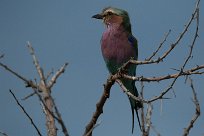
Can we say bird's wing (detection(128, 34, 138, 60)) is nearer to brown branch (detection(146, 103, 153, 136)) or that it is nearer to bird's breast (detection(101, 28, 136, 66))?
bird's breast (detection(101, 28, 136, 66))

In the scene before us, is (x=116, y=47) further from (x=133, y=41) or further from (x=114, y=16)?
(x=114, y=16)

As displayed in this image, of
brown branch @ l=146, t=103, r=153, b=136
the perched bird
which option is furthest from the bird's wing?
brown branch @ l=146, t=103, r=153, b=136

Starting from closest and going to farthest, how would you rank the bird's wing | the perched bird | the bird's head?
the perched bird
the bird's wing
the bird's head

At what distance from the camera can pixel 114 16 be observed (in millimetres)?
8625

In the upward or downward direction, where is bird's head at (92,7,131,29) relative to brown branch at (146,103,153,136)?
upward

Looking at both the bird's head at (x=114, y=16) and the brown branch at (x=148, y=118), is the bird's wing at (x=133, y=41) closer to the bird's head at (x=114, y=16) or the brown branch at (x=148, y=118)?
the bird's head at (x=114, y=16)

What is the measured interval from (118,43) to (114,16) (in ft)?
1.86

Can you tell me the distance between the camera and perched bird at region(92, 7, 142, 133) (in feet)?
27.0

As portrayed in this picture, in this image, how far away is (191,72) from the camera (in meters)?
4.85

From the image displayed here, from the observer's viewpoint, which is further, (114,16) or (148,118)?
(114,16)

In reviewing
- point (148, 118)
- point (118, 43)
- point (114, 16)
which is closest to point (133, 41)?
point (118, 43)

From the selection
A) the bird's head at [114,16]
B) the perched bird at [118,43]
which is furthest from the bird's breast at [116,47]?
the bird's head at [114,16]

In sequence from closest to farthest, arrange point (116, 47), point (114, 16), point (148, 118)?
point (148, 118) → point (116, 47) → point (114, 16)

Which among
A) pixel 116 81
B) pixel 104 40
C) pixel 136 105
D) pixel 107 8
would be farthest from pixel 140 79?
pixel 107 8
